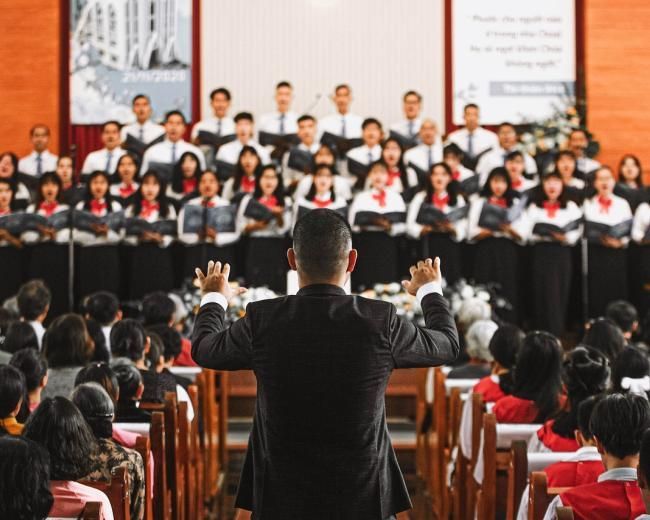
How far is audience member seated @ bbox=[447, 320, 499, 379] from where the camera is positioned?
569 cm

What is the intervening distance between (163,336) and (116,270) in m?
4.05

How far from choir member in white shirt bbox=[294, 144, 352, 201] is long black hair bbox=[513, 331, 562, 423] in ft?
16.7

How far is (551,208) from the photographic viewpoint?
9297 millimetres

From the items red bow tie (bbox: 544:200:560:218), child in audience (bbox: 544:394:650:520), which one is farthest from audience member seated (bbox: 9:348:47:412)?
red bow tie (bbox: 544:200:560:218)

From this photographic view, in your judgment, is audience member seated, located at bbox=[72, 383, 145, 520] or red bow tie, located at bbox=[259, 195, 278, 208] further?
red bow tie, located at bbox=[259, 195, 278, 208]

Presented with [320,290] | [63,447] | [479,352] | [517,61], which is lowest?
[479,352]

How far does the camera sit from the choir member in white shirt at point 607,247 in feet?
30.8

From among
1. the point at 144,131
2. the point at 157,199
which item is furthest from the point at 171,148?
the point at 157,199

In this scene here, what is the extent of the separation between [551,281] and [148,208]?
3446 millimetres

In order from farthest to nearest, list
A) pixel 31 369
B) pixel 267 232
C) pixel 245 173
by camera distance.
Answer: pixel 245 173, pixel 267 232, pixel 31 369

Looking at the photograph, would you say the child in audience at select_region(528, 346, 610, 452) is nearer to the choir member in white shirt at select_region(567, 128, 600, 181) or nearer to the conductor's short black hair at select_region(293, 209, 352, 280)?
the conductor's short black hair at select_region(293, 209, 352, 280)

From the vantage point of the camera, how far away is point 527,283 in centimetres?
964

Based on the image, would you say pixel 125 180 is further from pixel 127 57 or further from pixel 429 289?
pixel 429 289

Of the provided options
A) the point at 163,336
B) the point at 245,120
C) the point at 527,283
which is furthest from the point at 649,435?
the point at 245,120
